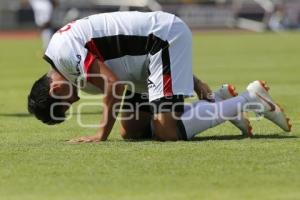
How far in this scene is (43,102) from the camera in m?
7.83

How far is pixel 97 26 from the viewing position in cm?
782

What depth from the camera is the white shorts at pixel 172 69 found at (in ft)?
25.8

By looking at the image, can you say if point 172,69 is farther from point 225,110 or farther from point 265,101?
point 265,101

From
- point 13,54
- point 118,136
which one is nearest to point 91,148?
point 118,136

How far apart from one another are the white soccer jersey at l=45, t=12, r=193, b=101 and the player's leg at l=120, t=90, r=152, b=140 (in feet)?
1.62

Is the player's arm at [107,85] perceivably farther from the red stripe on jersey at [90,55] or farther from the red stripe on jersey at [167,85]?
the red stripe on jersey at [167,85]

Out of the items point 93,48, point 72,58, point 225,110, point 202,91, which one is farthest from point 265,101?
point 72,58

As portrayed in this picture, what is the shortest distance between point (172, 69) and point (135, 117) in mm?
863

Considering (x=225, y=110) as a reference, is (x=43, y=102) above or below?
above

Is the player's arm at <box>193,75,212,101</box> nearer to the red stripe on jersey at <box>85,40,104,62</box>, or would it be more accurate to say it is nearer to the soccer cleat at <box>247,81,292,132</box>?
the soccer cleat at <box>247,81,292,132</box>

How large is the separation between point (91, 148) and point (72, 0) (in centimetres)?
3442

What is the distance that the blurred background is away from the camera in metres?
41.2

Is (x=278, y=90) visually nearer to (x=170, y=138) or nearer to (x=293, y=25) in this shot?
(x=170, y=138)

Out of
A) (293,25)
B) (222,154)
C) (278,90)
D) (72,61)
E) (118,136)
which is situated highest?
(72,61)
